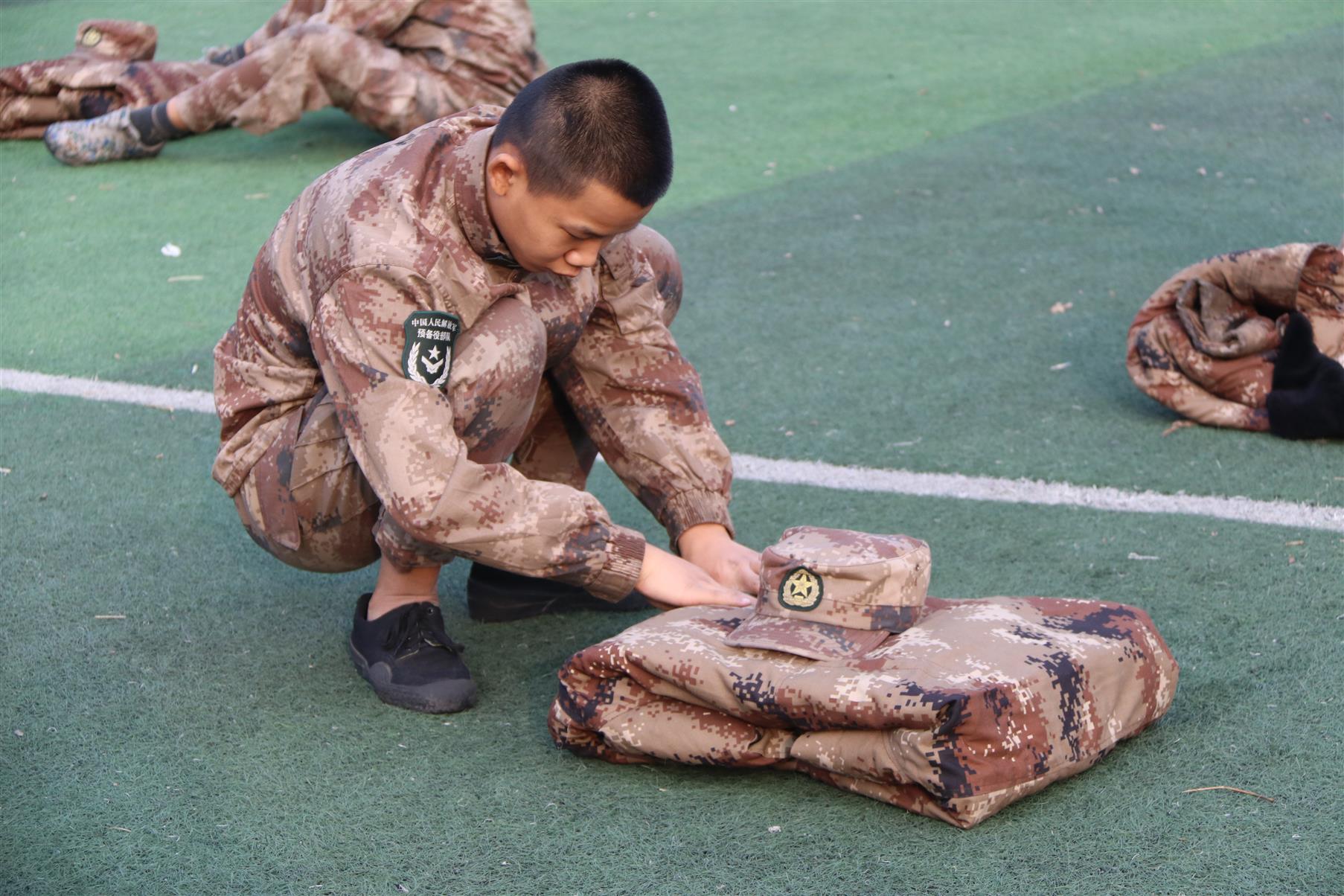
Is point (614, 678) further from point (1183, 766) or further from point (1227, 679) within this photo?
point (1227, 679)

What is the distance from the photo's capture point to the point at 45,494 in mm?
3291

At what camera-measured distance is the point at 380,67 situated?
5766mm

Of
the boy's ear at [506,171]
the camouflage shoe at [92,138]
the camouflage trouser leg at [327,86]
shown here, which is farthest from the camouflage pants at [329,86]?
the boy's ear at [506,171]

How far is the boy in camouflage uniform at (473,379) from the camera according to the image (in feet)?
7.26

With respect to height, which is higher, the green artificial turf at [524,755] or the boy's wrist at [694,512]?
the boy's wrist at [694,512]

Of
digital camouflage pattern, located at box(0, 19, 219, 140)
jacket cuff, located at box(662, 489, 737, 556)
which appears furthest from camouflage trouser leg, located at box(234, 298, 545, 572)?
digital camouflage pattern, located at box(0, 19, 219, 140)

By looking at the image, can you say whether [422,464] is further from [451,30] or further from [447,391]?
[451,30]

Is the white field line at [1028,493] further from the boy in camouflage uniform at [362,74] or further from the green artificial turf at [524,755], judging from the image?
the boy in camouflage uniform at [362,74]

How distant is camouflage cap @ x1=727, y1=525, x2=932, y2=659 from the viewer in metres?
2.20

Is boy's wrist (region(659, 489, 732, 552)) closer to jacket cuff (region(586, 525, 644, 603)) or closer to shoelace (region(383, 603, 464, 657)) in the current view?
jacket cuff (region(586, 525, 644, 603))

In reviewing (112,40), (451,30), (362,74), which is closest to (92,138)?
(112,40)

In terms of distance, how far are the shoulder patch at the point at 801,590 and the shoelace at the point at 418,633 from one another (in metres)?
0.69

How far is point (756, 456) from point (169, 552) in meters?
1.36

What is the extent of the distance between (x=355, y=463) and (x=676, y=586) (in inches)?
23.1
